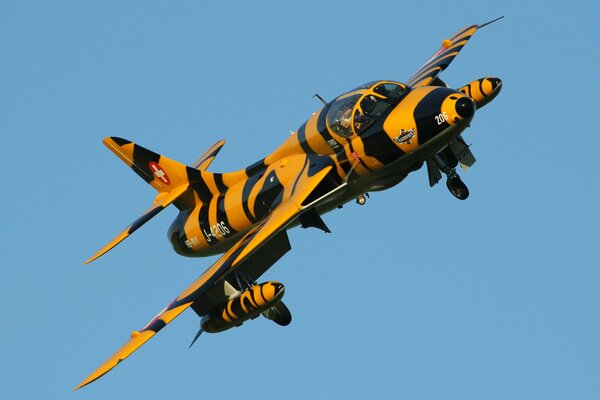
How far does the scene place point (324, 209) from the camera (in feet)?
141

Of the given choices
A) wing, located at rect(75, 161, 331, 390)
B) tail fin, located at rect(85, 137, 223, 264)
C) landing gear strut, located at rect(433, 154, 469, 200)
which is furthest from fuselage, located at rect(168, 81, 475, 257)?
landing gear strut, located at rect(433, 154, 469, 200)

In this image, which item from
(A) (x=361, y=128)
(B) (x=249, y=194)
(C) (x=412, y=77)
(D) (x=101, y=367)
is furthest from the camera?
(C) (x=412, y=77)

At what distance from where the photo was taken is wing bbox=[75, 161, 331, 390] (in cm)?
4000

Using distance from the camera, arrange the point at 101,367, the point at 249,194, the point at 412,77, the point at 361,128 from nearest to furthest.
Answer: the point at 101,367, the point at 361,128, the point at 249,194, the point at 412,77

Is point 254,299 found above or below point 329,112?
below

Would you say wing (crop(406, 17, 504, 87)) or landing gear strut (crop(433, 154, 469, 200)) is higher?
wing (crop(406, 17, 504, 87))

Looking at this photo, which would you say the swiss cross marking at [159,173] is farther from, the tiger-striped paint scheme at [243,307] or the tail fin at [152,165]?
the tiger-striped paint scheme at [243,307]

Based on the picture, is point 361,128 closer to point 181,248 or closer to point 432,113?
point 432,113

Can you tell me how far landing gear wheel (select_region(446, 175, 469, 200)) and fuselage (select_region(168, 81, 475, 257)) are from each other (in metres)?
2.15

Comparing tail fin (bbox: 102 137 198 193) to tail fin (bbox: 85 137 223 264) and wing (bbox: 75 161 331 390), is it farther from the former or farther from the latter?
wing (bbox: 75 161 331 390)

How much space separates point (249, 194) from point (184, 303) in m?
5.05

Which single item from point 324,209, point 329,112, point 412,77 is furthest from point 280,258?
point 412,77

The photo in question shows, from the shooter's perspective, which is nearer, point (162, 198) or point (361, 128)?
point (361, 128)

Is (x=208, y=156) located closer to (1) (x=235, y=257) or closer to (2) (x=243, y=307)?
(1) (x=235, y=257)
